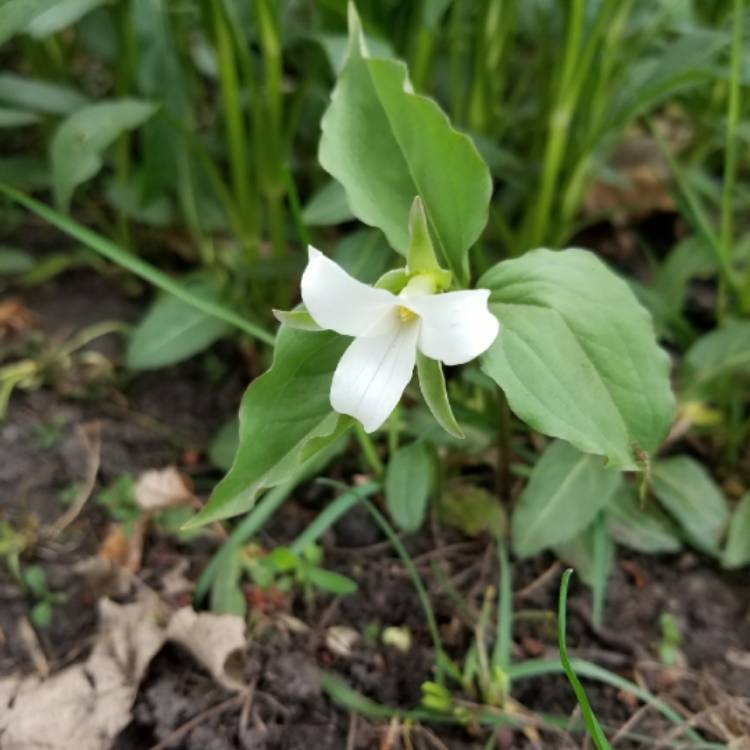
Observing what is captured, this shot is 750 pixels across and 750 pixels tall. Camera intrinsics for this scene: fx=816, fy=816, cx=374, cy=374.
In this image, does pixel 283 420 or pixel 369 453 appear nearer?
pixel 283 420

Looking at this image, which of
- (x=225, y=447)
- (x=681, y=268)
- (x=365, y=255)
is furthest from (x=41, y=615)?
(x=681, y=268)

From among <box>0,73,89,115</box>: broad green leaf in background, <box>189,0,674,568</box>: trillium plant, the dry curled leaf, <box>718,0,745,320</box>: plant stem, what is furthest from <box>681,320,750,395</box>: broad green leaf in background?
<box>0,73,89,115</box>: broad green leaf in background

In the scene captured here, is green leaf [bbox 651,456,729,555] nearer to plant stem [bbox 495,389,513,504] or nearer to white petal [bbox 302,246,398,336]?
plant stem [bbox 495,389,513,504]

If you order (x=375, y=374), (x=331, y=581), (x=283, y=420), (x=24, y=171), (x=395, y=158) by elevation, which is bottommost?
(x=331, y=581)

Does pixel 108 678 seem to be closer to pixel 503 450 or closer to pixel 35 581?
pixel 35 581

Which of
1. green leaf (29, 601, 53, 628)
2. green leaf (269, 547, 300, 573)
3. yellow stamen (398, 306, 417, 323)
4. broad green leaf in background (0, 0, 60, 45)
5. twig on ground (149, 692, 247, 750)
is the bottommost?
green leaf (29, 601, 53, 628)

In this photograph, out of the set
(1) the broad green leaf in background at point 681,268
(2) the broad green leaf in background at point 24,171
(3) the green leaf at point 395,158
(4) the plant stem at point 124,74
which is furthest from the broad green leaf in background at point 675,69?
(2) the broad green leaf in background at point 24,171
